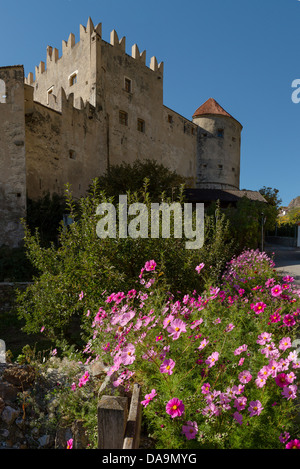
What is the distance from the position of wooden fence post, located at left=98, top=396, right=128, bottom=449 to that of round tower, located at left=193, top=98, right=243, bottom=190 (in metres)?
27.3

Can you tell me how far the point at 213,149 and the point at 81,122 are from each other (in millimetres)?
15238

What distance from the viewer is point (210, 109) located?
29031mm

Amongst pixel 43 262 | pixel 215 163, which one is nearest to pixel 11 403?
pixel 43 262

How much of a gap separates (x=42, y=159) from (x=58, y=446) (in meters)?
14.3

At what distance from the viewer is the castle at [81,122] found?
13125mm

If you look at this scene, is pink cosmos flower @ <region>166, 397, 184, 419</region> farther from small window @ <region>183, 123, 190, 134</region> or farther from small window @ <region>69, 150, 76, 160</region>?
small window @ <region>183, 123, 190, 134</region>

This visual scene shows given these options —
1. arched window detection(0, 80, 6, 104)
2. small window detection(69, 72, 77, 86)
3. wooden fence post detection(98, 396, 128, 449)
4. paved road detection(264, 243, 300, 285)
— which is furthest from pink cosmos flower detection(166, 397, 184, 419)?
small window detection(69, 72, 77, 86)

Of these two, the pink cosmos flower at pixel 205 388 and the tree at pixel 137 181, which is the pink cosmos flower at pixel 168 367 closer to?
the pink cosmos flower at pixel 205 388

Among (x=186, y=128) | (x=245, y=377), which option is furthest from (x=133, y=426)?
(x=186, y=128)

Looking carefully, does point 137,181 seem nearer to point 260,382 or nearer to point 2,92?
point 2,92

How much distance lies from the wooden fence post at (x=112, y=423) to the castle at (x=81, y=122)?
12.5m

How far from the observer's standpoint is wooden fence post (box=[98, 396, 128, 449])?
71.6 inches
